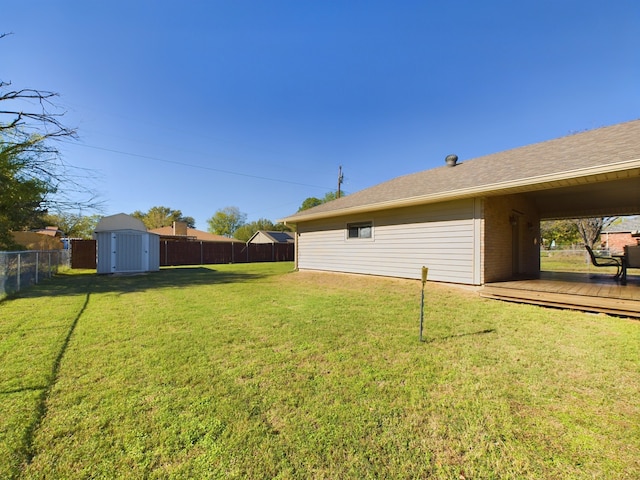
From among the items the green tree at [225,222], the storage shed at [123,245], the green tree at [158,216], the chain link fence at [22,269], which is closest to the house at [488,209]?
the chain link fence at [22,269]

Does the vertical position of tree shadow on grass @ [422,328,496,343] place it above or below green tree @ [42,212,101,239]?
below

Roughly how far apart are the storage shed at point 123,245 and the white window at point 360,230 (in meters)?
10.3

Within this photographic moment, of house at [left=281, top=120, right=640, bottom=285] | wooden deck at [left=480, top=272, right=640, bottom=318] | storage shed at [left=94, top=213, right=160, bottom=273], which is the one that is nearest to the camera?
wooden deck at [left=480, top=272, right=640, bottom=318]

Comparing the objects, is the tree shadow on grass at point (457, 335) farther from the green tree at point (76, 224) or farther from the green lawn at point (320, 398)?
the green tree at point (76, 224)

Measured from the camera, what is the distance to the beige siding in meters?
7.00

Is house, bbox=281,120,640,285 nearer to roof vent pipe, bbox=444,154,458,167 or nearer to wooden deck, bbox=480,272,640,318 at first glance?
roof vent pipe, bbox=444,154,458,167

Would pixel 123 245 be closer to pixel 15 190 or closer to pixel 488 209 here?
pixel 15 190

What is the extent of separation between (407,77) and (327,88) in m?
3.88

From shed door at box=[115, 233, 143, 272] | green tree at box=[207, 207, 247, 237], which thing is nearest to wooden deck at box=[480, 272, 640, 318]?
shed door at box=[115, 233, 143, 272]

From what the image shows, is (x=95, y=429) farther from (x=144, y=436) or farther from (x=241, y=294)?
(x=241, y=294)

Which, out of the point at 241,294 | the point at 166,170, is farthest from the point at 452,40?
the point at 166,170

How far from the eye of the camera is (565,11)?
7.47m

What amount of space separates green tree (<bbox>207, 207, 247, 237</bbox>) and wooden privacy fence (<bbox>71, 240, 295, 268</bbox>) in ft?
116

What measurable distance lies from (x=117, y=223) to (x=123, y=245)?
1.05 meters
